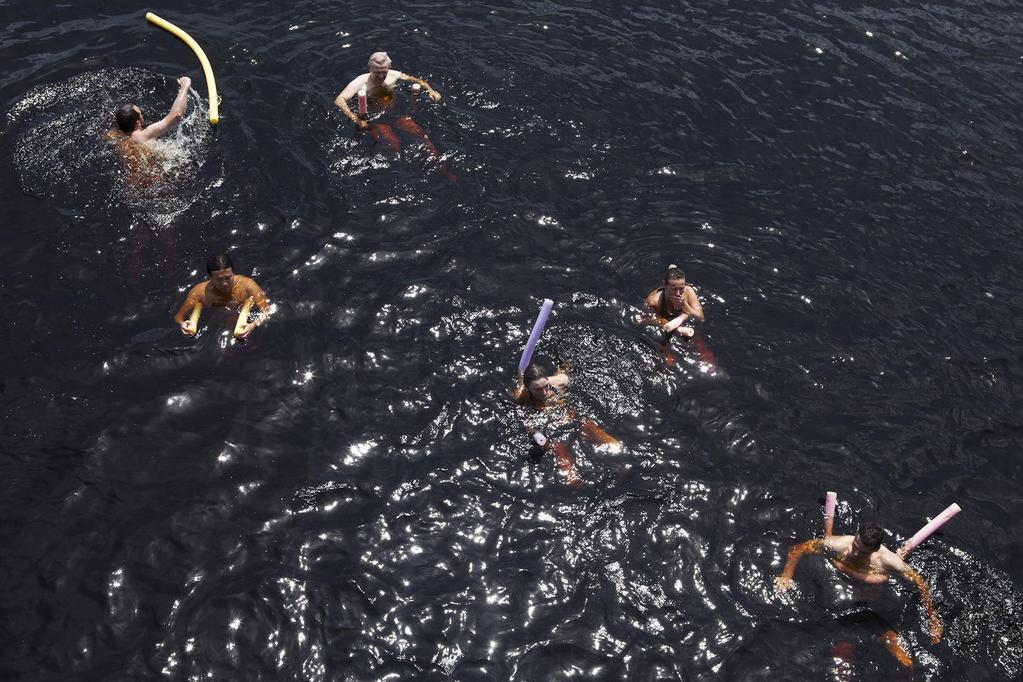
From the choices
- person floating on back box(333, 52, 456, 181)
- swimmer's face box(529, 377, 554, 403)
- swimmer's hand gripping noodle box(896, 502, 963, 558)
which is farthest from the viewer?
person floating on back box(333, 52, 456, 181)

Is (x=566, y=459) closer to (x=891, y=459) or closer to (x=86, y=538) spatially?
(x=891, y=459)

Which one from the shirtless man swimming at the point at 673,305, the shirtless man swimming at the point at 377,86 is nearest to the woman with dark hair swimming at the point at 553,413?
the shirtless man swimming at the point at 673,305

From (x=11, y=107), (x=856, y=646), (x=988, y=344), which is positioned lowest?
(x=856, y=646)

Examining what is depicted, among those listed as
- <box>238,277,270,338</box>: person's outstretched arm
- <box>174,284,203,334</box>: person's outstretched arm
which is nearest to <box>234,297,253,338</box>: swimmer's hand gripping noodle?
<box>238,277,270,338</box>: person's outstretched arm

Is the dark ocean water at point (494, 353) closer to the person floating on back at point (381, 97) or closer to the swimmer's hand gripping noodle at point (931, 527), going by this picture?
the person floating on back at point (381, 97)

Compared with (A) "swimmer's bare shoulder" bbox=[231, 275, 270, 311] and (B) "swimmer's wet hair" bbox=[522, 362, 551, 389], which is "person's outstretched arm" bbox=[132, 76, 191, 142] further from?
(B) "swimmer's wet hair" bbox=[522, 362, 551, 389]

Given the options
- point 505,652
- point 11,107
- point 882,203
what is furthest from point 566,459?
point 11,107
